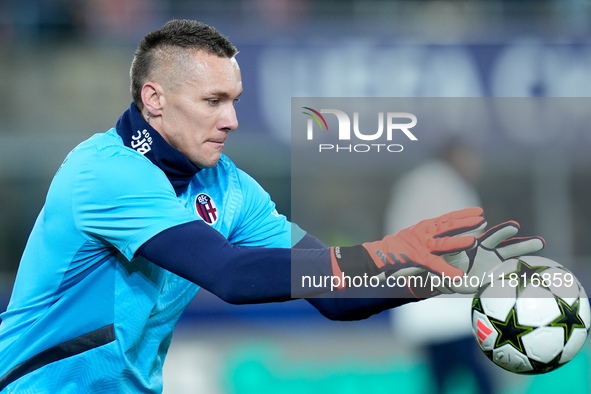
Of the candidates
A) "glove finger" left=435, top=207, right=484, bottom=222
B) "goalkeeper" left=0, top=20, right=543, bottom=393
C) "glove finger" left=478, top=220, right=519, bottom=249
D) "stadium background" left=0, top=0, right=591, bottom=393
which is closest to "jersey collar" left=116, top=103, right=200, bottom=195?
"goalkeeper" left=0, top=20, right=543, bottom=393

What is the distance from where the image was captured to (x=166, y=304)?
9.08 ft

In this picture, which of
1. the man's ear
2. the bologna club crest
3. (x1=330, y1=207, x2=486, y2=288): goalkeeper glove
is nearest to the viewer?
(x1=330, y1=207, x2=486, y2=288): goalkeeper glove

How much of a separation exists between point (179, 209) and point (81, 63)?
549cm

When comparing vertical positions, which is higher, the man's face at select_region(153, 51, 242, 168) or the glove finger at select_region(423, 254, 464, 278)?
the man's face at select_region(153, 51, 242, 168)

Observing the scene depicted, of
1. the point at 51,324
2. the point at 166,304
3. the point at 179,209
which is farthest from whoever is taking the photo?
the point at 166,304

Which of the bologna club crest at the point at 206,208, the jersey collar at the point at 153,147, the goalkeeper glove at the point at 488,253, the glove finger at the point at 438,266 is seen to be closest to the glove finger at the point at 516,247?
the goalkeeper glove at the point at 488,253

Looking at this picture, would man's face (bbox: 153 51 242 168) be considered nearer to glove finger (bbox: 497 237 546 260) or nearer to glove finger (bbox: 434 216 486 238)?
glove finger (bbox: 434 216 486 238)

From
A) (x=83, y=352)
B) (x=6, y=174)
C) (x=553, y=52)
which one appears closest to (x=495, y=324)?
(x=83, y=352)

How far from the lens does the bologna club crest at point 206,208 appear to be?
2.83 metres

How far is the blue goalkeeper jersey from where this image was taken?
2.39 meters

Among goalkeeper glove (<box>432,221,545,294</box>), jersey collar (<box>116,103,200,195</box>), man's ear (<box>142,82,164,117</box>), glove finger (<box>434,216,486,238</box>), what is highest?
man's ear (<box>142,82,164,117</box>)

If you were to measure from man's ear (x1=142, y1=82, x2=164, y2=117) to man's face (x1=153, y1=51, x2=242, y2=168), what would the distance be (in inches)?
0.5

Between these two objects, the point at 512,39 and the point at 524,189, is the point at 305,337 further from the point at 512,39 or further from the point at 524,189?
the point at 512,39

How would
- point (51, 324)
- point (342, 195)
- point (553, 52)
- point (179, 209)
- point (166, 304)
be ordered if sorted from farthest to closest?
point (342, 195), point (553, 52), point (166, 304), point (51, 324), point (179, 209)
